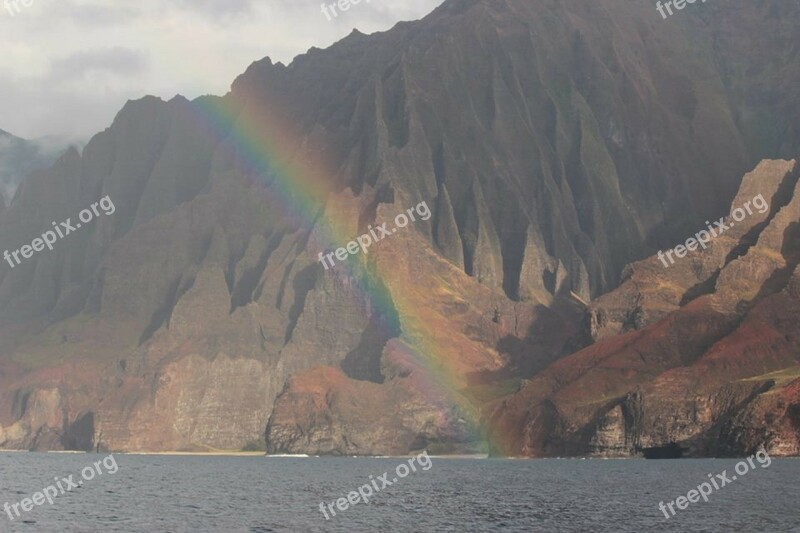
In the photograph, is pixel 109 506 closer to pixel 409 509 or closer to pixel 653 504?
pixel 409 509

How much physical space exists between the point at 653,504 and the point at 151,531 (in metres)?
60.6

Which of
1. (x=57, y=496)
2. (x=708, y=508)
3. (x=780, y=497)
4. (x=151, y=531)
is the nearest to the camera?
(x=151, y=531)

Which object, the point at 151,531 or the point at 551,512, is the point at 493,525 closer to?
the point at 551,512

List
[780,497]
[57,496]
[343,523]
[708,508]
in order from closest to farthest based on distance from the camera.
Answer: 1. [343,523]
2. [708,508]
3. [780,497]
4. [57,496]

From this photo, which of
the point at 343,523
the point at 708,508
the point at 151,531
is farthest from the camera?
the point at 708,508

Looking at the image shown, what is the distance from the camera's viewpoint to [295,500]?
191m

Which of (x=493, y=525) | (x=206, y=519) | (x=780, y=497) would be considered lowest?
(x=780, y=497)

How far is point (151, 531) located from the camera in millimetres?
147500

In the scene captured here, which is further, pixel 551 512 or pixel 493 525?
pixel 551 512

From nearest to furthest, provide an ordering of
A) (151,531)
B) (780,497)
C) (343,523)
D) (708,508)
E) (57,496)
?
(151,531) → (343,523) → (708,508) → (780,497) → (57,496)

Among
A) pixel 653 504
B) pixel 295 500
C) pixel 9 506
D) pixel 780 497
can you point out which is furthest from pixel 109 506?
pixel 780 497

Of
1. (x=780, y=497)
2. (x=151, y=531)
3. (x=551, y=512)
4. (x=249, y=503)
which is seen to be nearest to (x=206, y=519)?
(x=151, y=531)

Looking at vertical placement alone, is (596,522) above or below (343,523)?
below

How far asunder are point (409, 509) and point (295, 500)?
2054cm
